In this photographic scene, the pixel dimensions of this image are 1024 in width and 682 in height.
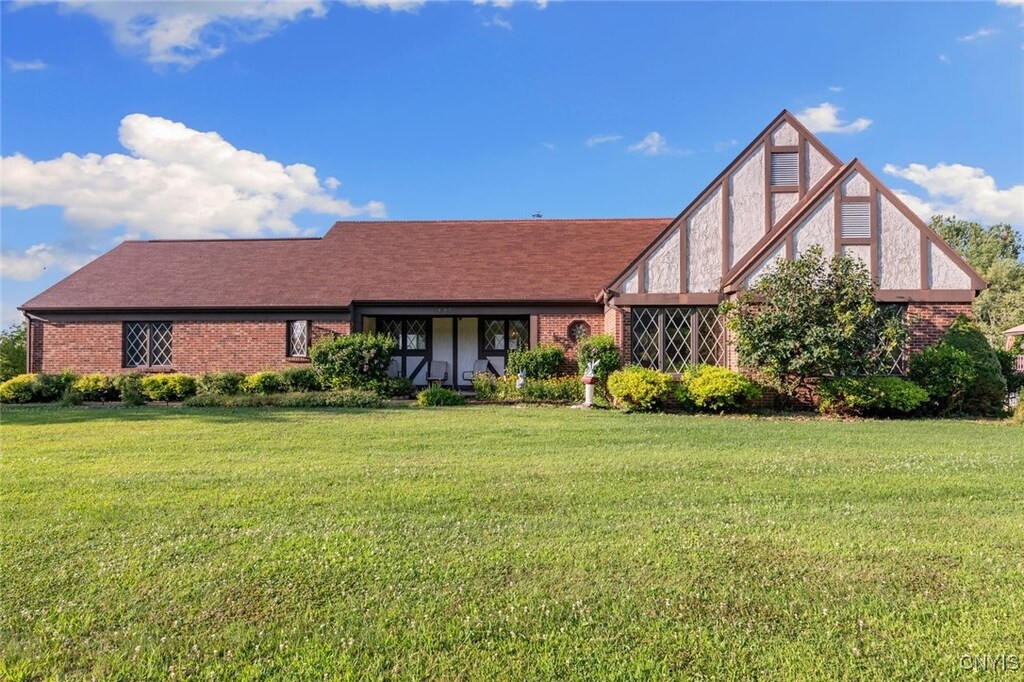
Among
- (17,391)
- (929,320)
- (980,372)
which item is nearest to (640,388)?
(929,320)

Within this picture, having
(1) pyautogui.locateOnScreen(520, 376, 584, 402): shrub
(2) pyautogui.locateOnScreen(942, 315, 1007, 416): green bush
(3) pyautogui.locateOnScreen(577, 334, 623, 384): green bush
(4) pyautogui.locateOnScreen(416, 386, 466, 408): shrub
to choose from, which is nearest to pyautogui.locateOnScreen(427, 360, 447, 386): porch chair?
(4) pyautogui.locateOnScreen(416, 386, 466, 408): shrub

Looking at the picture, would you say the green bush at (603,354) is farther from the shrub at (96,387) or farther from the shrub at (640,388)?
the shrub at (96,387)

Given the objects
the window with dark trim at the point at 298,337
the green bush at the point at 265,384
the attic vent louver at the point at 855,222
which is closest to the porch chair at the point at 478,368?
the window with dark trim at the point at 298,337

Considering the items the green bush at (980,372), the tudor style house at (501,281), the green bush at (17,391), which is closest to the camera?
the green bush at (980,372)

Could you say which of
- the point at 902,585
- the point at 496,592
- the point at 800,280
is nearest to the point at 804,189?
the point at 800,280

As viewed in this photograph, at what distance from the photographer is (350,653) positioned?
3277mm

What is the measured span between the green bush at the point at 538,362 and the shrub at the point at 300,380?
16.9 ft

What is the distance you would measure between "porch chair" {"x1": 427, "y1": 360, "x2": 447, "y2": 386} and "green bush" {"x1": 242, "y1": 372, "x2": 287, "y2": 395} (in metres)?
4.39

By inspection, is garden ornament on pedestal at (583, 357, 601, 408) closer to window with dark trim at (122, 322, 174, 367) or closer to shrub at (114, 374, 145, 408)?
shrub at (114, 374, 145, 408)

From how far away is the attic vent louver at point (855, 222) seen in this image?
13.6 m

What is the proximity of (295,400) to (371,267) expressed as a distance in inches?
243

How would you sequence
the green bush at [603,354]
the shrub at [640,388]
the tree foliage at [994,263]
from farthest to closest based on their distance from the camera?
the tree foliage at [994,263] → the green bush at [603,354] → the shrub at [640,388]

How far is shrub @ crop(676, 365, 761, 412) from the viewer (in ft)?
41.5

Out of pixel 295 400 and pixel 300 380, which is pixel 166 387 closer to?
pixel 300 380
